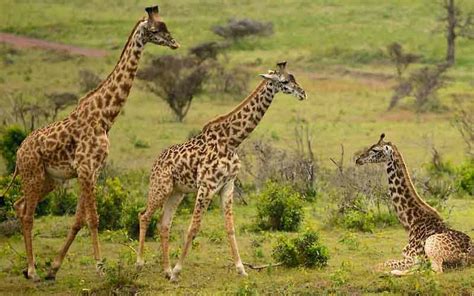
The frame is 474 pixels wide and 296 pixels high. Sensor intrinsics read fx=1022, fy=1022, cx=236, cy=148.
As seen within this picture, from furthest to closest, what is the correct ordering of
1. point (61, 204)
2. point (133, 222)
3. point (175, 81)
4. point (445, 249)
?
point (175, 81), point (61, 204), point (133, 222), point (445, 249)

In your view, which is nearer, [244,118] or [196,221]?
[196,221]

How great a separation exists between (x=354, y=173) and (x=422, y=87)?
1332cm

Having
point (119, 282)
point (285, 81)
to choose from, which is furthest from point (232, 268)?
point (285, 81)

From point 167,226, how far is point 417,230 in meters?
2.74

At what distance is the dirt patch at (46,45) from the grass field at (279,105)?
0.67m

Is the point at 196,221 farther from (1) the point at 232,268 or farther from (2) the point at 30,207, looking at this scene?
(2) the point at 30,207

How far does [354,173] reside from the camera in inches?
660

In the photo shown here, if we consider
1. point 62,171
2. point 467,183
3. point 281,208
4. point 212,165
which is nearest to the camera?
point 212,165

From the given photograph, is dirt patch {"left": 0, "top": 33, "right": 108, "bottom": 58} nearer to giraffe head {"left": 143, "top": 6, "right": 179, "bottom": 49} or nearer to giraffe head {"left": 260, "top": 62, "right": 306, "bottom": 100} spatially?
giraffe head {"left": 143, "top": 6, "right": 179, "bottom": 49}

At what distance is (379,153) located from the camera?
11625 millimetres

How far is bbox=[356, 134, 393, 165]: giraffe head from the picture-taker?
11.6 meters

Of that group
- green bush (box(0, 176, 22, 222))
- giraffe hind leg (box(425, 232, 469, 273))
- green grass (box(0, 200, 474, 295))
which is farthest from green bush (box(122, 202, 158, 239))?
giraffe hind leg (box(425, 232, 469, 273))

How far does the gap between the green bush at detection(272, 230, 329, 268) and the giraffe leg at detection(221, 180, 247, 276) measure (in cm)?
61

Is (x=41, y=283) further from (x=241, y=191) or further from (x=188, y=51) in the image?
(x=188, y=51)
